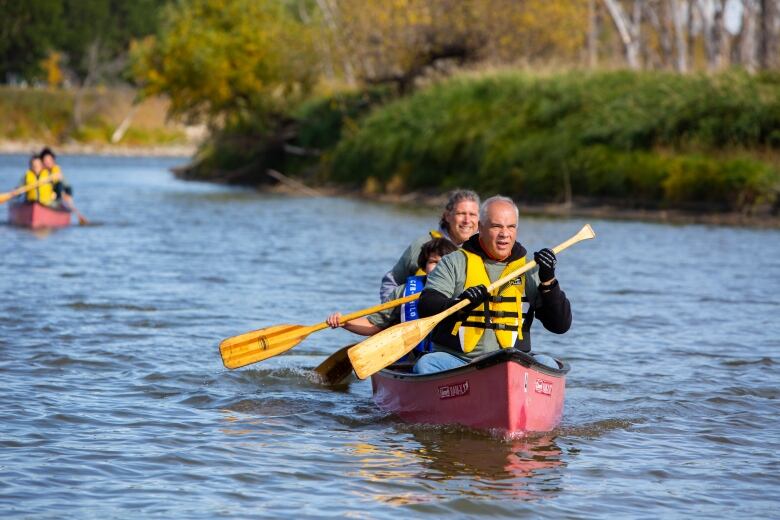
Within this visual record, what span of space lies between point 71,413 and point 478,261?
281 centimetres

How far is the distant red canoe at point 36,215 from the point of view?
22.5 meters

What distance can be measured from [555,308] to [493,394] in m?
0.64

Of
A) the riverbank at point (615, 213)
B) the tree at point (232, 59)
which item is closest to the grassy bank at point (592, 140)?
the riverbank at point (615, 213)

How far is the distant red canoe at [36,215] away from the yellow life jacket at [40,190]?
0.12m

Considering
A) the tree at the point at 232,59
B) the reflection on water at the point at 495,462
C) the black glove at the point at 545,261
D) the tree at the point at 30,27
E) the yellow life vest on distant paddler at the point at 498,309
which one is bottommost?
the reflection on water at the point at 495,462

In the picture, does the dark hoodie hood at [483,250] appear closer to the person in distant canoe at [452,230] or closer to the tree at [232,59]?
the person in distant canoe at [452,230]

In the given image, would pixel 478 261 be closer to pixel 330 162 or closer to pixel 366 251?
pixel 366 251

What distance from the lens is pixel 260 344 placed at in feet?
31.4

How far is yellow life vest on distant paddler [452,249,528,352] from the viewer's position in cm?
798

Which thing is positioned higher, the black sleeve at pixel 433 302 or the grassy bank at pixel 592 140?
the grassy bank at pixel 592 140

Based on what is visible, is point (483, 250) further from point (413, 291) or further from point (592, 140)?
point (592, 140)

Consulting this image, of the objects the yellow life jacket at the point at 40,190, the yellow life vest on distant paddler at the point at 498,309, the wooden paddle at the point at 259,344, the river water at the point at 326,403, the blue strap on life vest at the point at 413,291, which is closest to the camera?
the river water at the point at 326,403

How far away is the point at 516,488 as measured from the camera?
7.01 m

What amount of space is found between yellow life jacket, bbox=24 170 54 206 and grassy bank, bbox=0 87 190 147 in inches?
2007
